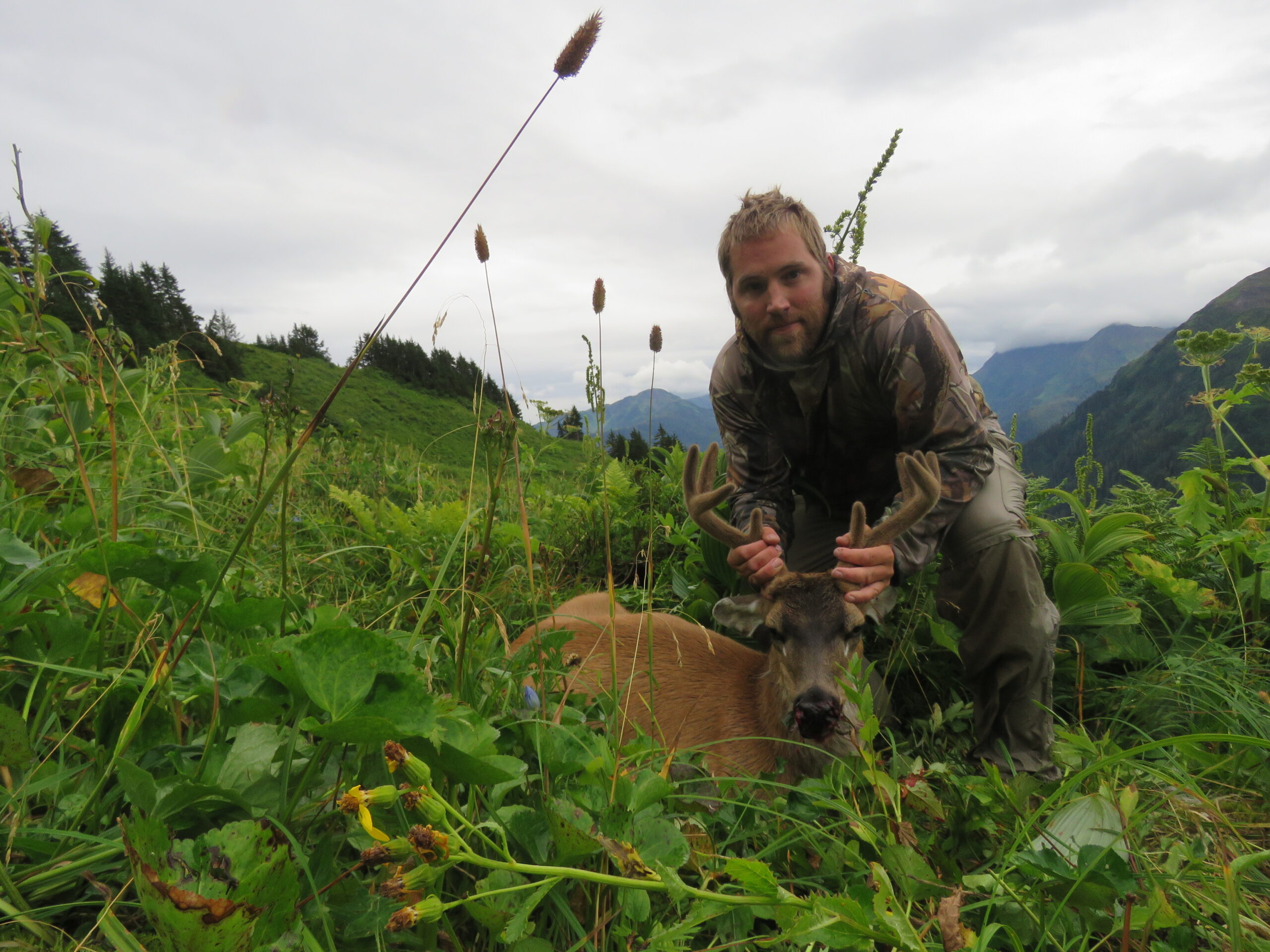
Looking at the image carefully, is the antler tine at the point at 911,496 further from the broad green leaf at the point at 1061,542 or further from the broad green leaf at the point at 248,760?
the broad green leaf at the point at 248,760

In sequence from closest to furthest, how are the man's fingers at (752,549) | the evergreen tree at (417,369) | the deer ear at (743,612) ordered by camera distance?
the man's fingers at (752,549) < the deer ear at (743,612) < the evergreen tree at (417,369)

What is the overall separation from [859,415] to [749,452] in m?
0.77

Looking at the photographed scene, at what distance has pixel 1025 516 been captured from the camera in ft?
12.3

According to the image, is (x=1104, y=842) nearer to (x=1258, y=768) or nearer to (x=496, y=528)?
(x=1258, y=768)

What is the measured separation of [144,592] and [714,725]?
8.55ft

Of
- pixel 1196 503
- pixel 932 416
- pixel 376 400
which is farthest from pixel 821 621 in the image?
pixel 376 400

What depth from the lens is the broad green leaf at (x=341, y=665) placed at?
1.20 m

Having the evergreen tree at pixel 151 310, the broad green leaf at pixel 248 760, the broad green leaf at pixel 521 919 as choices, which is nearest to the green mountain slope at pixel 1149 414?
the evergreen tree at pixel 151 310

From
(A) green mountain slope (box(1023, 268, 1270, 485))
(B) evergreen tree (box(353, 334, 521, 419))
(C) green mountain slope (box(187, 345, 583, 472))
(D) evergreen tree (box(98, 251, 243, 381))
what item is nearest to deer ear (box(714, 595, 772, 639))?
(C) green mountain slope (box(187, 345, 583, 472))

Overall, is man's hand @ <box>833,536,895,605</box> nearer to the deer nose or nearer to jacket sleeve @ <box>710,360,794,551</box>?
the deer nose

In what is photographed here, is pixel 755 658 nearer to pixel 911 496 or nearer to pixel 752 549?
pixel 752 549

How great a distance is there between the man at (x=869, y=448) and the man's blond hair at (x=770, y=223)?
0.4 inches

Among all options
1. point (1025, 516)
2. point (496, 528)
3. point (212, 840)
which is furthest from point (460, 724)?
point (1025, 516)

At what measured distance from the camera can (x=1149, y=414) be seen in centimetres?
13925
